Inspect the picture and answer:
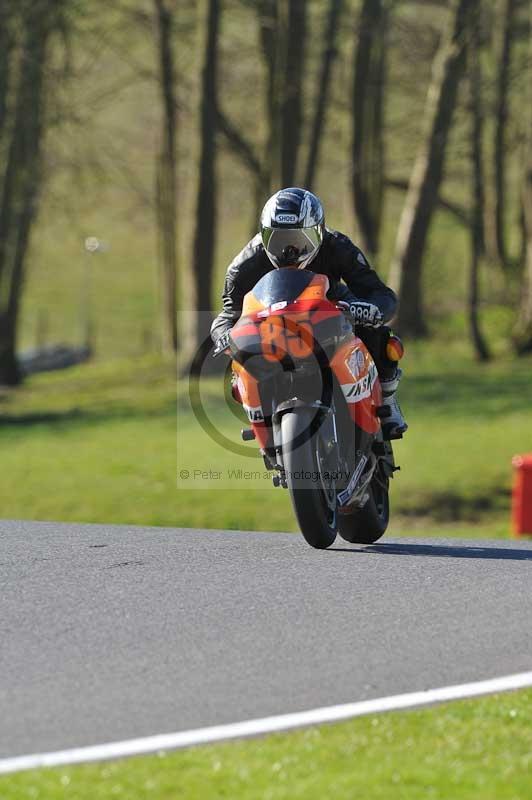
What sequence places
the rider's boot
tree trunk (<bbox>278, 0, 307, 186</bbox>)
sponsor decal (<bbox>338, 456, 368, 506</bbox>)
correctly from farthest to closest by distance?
1. tree trunk (<bbox>278, 0, 307, 186</bbox>)
2. the rider's boot
3. sponsor decal (<bbox>338, 456, 368, 506</bbox>)

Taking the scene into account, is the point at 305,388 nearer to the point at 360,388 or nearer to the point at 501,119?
the point at 360,388

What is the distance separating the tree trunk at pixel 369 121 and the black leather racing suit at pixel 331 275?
21815 mm

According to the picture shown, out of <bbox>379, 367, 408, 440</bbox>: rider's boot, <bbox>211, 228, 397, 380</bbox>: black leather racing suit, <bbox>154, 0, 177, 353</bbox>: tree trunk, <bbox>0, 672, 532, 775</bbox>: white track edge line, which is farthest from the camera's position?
<bbox>154, 0, 177, 353</bbox>: tree trunk

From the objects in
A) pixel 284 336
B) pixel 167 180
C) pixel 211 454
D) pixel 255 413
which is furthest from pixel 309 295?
pixel 167 180

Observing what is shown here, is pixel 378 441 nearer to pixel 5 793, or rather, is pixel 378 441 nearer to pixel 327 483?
pixel 327 483

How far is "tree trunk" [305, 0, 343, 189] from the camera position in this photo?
103 ft

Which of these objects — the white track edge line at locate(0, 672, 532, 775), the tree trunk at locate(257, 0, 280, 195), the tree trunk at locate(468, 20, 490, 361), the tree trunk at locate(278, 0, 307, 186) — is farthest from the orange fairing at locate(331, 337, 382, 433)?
the tree trunk at locate(257, 0, 280, 195)

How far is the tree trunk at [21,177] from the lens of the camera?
29.0 metres

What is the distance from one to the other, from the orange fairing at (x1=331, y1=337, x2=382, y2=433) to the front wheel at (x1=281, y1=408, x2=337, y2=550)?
1.21 feet

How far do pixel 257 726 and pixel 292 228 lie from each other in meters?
3.71

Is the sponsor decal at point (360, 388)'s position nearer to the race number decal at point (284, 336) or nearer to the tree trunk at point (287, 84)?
the race number decal at point (284, 336)

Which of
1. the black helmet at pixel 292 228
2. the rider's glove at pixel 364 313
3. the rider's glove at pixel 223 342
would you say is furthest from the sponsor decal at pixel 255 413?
the black helmet at pixel 292 228

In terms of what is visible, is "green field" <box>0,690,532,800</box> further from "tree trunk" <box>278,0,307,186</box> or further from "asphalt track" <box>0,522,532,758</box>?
"tree trunk" <box>278,0,307,186</box>

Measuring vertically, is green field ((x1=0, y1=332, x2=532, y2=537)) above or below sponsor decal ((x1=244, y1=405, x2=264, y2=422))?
below
